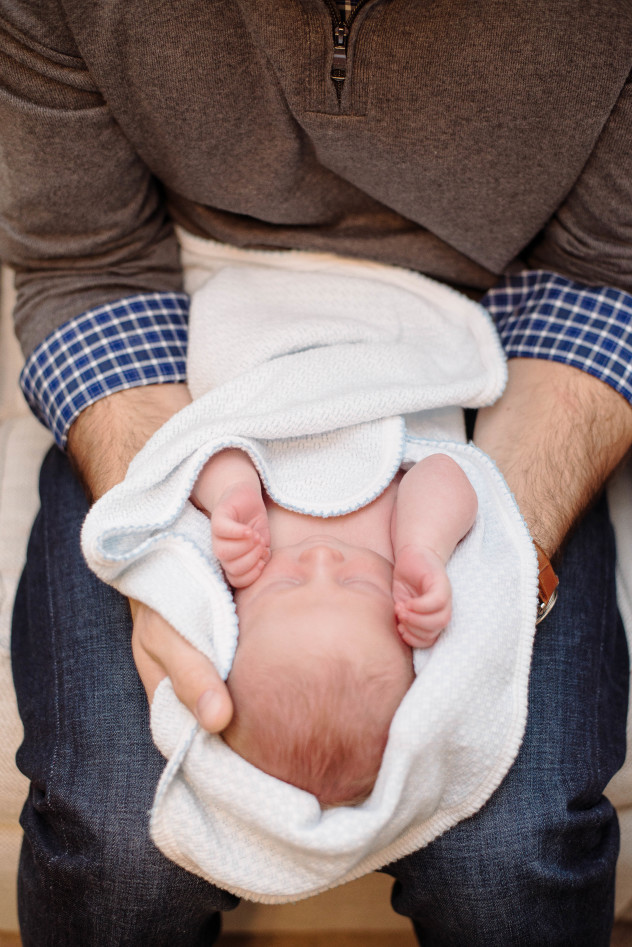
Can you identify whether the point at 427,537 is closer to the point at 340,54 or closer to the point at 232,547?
the point at 232,547

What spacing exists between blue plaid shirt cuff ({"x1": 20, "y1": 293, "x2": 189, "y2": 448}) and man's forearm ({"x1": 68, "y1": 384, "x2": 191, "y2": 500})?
0.05 feet

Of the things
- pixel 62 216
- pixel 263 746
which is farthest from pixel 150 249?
pixel 263 746

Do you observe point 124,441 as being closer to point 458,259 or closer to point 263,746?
point 263,746

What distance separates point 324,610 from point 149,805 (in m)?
0.33

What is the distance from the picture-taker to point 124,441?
39.7 inches

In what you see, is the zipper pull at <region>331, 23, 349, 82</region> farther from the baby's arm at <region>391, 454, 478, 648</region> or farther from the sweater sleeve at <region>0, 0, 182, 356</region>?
the baby's arm at <region>391, 454, 478, 648</region>

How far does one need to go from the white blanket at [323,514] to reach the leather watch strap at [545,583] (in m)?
0.05

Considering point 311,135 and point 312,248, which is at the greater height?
point 311,135

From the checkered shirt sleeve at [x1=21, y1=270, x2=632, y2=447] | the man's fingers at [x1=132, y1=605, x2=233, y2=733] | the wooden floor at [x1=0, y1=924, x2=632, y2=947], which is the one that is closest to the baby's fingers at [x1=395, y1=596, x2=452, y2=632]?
the man's fingers at [x1=132, y1=605, x2=233, y2=733]

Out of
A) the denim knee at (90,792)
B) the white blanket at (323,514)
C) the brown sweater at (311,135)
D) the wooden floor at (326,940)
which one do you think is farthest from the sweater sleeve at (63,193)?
the wooden floor at (326,940)

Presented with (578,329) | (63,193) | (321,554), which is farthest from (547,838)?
(63,193)

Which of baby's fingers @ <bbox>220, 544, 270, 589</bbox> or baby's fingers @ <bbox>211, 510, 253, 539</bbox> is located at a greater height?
baby's fingers @ <bbox>211, 510, 253, 539</bbox>

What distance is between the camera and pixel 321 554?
82 centimetres

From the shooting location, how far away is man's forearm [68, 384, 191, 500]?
3.27 ft
